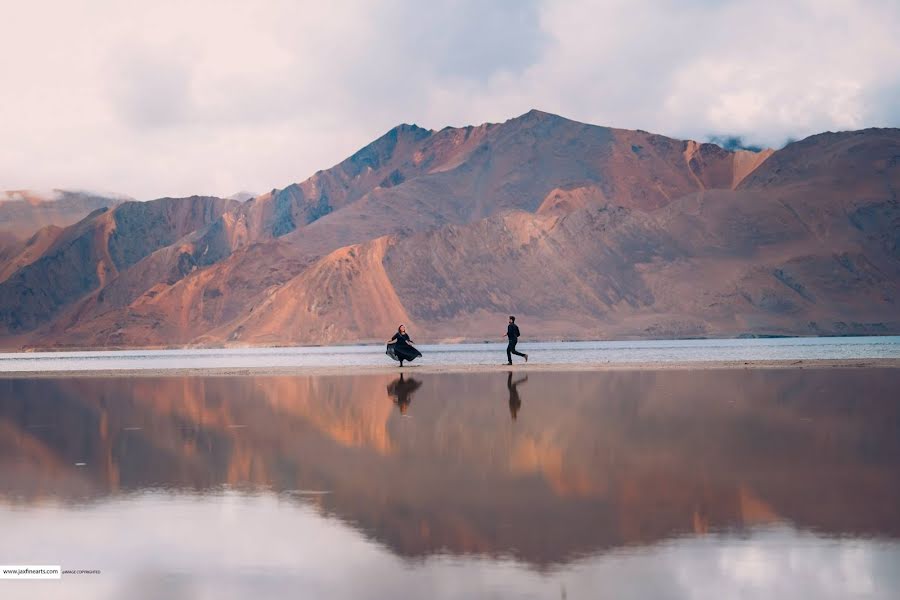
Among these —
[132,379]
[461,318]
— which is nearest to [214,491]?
[132,379]

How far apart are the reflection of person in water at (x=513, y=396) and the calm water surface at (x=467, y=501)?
5.6 inches

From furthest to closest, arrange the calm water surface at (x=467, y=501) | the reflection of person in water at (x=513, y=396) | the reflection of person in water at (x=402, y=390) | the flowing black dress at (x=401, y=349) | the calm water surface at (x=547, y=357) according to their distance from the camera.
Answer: the calm water surface at (x=547, y=357) → the flowing black dress at (x=401, y=349) → the reflection of person in water at (x=402, y=390) → the reflection of person in water at (x=513, y=396) → the calm water surface at (x=467, y=501)

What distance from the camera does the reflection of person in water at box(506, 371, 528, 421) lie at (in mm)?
23264

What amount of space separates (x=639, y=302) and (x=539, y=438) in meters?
166

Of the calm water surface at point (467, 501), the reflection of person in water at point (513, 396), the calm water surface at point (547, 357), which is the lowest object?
the calm water surface at point (467, 501)

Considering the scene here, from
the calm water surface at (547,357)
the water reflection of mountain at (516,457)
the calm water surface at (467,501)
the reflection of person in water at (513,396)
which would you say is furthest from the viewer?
the calm water surface at (547,357)

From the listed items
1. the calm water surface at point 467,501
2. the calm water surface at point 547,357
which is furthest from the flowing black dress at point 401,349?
the calm water surface at point 467,501

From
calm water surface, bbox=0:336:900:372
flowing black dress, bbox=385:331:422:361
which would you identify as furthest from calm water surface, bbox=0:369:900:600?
calm water surface, bbox=0:336:900:372

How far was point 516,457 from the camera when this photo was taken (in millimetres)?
15969

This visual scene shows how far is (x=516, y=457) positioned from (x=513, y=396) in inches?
469

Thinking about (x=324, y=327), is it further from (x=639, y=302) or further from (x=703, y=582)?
(x=703, y=582)

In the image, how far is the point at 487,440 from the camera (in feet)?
60.0

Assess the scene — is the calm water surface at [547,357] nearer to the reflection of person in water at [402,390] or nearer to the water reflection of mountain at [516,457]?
the reflection of person in water at [402,390]

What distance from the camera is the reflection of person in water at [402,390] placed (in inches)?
1043
